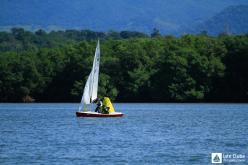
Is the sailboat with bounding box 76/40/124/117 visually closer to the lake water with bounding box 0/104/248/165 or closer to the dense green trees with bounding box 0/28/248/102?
the lake water with bounding box 0/104/248/165

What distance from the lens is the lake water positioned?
3919cm

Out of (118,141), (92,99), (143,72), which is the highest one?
(143,72)

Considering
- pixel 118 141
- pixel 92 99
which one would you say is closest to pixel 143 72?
pixel 92 99

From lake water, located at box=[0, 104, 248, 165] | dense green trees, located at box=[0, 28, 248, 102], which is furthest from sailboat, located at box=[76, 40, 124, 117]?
dense green trees, located at box=[0, 28, 248, 102]

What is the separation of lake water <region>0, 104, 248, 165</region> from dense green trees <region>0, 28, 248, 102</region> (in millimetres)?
51429

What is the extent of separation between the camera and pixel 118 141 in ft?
155

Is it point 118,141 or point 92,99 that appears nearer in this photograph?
point 118,141

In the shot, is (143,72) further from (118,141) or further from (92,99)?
(118,141)

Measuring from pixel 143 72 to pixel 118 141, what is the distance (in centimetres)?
7793

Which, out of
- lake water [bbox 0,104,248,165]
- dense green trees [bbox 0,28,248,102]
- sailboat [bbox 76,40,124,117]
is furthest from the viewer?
dense green trees [bbox 0,28,248,102]

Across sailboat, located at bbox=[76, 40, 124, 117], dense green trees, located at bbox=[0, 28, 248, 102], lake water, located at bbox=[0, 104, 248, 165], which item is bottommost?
lake water, located at bbox=[0, 104, 248, 165]

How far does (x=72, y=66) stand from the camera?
128625mm

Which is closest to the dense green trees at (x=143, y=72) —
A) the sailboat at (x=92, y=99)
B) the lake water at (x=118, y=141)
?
the sailboat at (x=92, y=99)

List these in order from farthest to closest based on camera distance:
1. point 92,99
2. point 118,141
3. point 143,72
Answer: point 143,72 → point 92,99 → point 118,141
